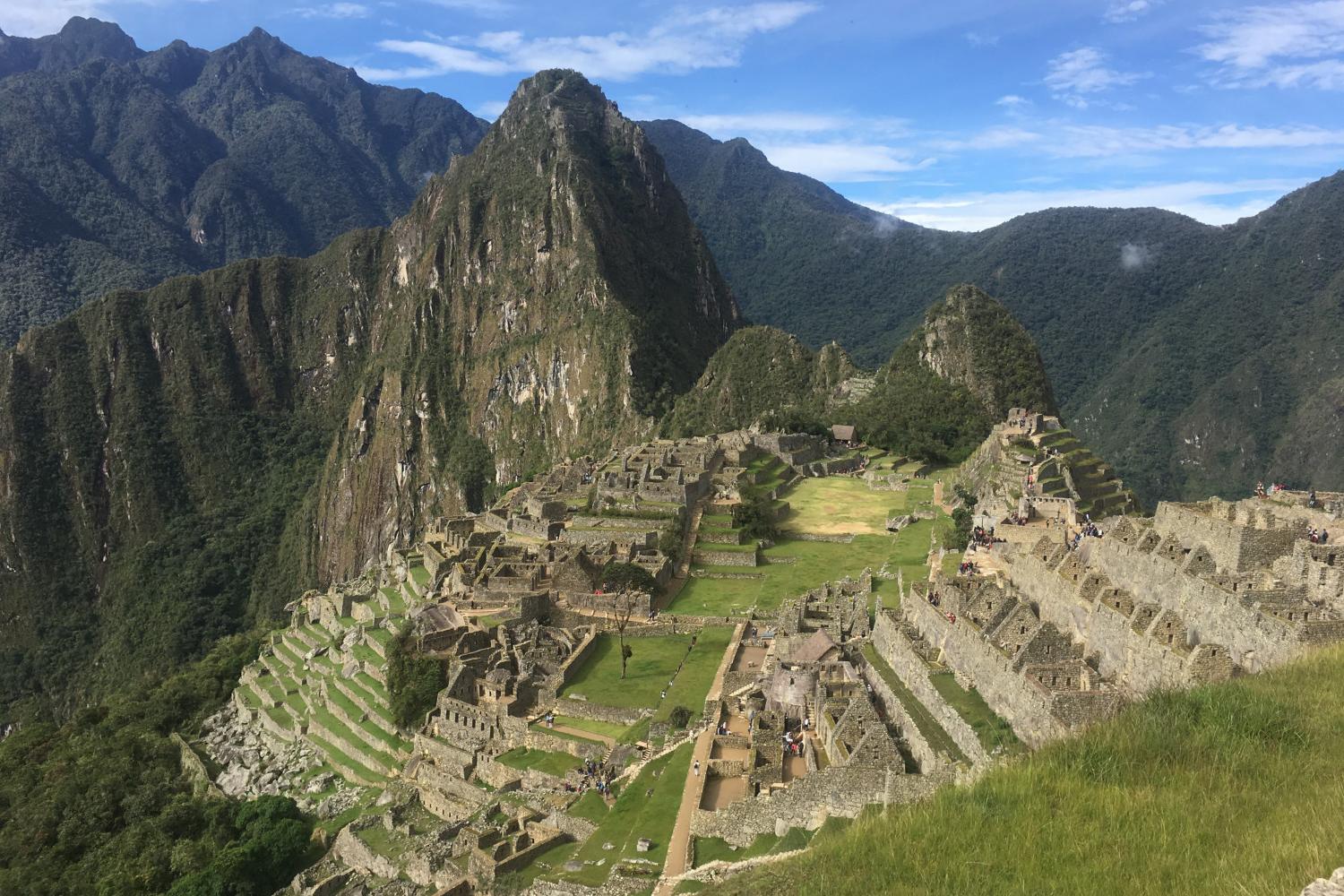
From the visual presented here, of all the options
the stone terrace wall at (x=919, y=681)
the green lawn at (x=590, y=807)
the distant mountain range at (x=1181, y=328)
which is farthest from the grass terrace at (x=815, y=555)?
the distant mountain range at (x=1181, y=328)

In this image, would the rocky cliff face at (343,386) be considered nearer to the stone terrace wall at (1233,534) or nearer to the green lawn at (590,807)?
the stone terrace wall at (1233,534)

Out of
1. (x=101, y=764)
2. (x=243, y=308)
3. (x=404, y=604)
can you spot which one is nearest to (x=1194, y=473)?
(x=404, y=604)

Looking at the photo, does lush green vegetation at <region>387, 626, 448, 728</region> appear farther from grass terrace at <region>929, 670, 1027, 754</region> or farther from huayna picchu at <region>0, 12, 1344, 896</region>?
grass terrace at <region>929, 670, 1027, 754</region>

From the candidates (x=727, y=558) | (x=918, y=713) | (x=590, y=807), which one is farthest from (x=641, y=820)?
(x=727, y=558)

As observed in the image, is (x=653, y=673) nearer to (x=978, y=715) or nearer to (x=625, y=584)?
(x=625, y=584)

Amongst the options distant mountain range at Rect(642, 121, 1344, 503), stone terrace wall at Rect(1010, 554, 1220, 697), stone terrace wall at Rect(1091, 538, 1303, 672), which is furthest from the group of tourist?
distant mountain range at Rect(642, 121, 1344, 503)
